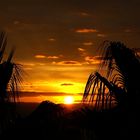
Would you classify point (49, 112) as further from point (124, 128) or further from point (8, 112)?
point (124, 128)

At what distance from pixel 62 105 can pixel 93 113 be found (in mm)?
1750

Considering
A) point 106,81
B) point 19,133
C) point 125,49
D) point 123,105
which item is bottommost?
point 19,133

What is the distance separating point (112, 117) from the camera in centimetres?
738

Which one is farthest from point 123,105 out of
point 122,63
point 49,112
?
point 49,112

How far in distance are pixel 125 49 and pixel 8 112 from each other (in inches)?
104

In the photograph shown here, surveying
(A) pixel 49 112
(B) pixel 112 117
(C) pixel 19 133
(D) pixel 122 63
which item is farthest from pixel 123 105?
(C) pixel 19 133

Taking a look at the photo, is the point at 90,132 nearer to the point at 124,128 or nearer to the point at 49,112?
the point at 124,128

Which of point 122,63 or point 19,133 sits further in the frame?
point 19,133

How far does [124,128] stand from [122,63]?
4.23 feet

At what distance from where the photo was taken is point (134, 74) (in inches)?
281

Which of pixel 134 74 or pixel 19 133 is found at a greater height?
pixel 134 74

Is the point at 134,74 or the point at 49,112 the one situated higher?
the point at 134,74

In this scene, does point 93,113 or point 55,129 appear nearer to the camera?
point 93,113

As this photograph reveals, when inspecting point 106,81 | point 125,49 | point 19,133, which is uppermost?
→ point 125,49
